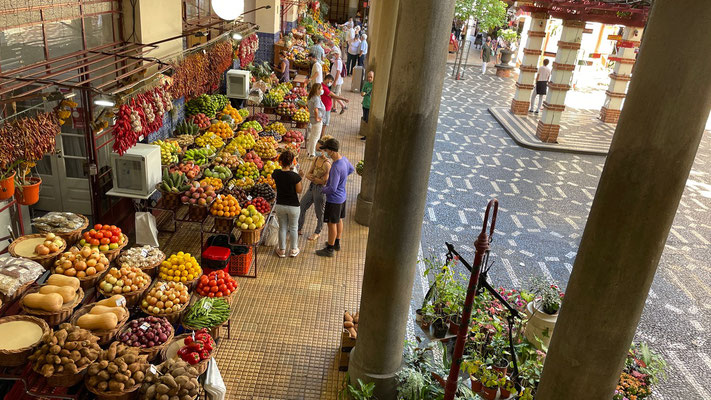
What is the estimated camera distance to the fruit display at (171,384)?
4605 mm

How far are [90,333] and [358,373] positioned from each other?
264cm

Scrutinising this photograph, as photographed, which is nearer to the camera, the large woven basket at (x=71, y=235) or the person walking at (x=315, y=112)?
the large woven basket at (x=71, y=235)

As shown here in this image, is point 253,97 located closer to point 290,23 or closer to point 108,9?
point 108,9

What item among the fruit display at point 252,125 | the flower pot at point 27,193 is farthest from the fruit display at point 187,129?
the flower pot at point 27,193

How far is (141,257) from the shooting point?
637cm

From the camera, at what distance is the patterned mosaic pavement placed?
25.3 feet

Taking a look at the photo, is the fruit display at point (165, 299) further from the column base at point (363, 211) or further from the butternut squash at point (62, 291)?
the column base at point (363, 211)

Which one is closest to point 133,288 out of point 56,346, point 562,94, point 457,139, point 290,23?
point 56,346

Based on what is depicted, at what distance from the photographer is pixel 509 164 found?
14492 mm

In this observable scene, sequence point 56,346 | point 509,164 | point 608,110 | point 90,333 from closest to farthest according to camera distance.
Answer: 1. point 56,346
2. point 90,333
3. point 509,164
4. point 608,110

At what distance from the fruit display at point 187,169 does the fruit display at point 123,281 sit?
2649 mm

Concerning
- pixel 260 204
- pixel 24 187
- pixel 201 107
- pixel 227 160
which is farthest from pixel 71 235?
pixel 201 107

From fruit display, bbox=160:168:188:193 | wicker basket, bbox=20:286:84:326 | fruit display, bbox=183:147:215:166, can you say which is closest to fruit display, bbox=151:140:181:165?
fruit display, bbox=183:147:215:166

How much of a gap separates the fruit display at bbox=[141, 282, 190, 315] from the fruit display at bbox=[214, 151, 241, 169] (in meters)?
3.69
